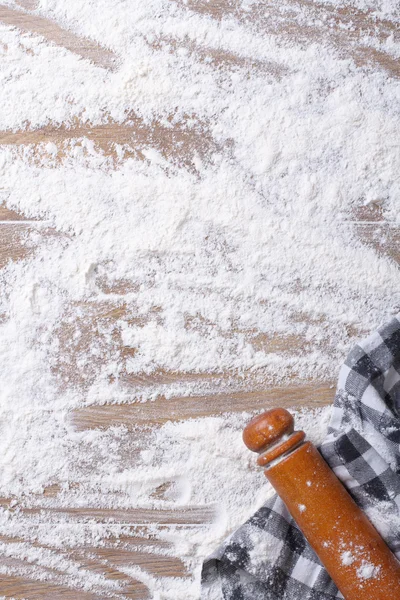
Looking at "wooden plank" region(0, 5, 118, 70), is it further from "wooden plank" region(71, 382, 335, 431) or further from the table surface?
"wooden plank" region(71, 382, 335, 431)

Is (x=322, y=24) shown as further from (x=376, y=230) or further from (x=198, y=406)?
(x=198, y=406)

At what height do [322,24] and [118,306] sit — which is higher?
[322,24]

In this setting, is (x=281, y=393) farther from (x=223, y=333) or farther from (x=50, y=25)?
(x=50, y=25)

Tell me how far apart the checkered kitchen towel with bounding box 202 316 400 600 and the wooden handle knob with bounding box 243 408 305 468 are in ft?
0.25

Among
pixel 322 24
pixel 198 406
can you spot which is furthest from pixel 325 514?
pixel 322 24

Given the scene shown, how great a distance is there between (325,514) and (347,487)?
0.07m

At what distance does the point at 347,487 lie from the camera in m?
0.61

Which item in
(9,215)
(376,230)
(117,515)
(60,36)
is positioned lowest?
(117,515)

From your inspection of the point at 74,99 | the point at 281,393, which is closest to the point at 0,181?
the point at 74,99

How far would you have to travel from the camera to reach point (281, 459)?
568mm

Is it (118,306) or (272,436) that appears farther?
(118,306)

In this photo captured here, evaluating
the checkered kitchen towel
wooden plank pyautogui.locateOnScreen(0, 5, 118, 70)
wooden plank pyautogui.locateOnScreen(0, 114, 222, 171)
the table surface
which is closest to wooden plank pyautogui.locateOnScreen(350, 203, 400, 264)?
the table surface

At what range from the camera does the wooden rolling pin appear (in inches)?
21.6

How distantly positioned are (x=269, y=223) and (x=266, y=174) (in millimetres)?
66
